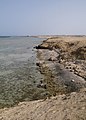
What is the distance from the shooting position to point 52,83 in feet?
78.3

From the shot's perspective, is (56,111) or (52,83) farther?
(52,83)

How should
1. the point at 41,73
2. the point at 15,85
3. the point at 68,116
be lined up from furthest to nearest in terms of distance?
the point at 41,73 → the point at 15,85 → the point at 68,116

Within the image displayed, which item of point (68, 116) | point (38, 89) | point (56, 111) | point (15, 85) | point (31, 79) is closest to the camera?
point (68, 116)

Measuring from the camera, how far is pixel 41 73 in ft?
95.4

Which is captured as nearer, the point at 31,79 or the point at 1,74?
the point at 31,79

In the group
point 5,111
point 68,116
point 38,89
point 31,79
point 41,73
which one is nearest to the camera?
point 68,116

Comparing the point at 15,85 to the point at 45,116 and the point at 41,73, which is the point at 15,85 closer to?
the point at 41,73

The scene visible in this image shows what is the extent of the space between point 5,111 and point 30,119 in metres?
2.68

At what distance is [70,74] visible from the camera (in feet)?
88.0

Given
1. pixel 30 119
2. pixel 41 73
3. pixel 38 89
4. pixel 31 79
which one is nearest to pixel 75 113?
pixel 30 119

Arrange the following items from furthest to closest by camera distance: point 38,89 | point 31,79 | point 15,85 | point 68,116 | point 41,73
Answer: point 41,73 < point 31,79 < point 15,85 < point 38,89 < point 68,116

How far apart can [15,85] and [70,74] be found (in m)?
6.52

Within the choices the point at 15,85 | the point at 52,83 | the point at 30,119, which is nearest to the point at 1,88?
the point at 15,85

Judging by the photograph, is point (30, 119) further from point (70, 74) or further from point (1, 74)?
point (1, 74)
